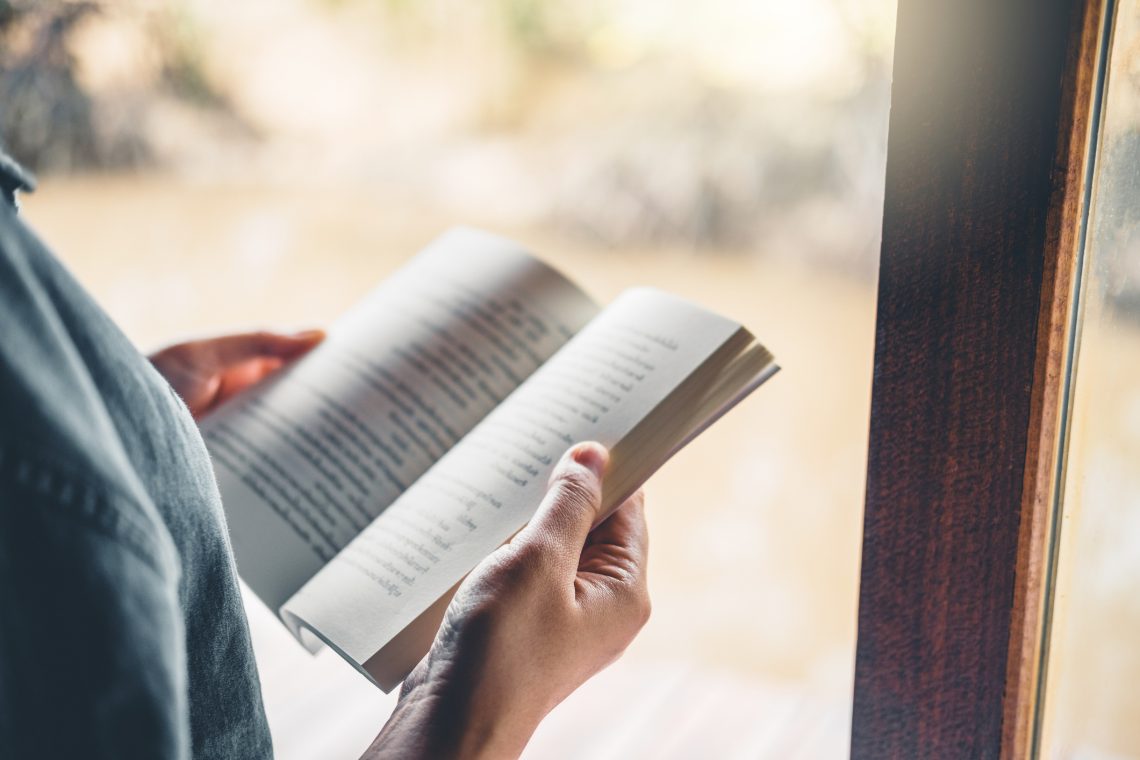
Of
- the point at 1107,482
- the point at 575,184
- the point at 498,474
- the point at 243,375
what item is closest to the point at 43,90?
the point at 575,184

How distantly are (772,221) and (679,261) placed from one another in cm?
21

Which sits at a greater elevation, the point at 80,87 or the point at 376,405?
the point at 80,87

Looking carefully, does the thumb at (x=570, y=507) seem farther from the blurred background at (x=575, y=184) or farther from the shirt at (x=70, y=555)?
the blurred background at (x=575, y=184)

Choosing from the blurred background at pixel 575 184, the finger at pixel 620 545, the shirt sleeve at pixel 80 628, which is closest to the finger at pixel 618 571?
the finger at pixel 620 545

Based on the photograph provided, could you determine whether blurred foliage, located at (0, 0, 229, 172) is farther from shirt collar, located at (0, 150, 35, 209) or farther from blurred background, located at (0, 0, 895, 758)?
shirt collar, located at (0, 150, 35, 209)

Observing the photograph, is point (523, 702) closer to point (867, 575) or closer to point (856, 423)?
point (867, 575)

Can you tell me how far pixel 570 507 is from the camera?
18.2 inches

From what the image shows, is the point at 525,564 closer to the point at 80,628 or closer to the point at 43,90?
the point at 80,628

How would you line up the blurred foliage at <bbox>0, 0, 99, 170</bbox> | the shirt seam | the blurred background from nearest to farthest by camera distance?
1. the shirt seam
2. the blurred foliage at <bbox>0, 0, 99, 170</bbox>
3. the blurred background

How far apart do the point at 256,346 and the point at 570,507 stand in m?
0.35

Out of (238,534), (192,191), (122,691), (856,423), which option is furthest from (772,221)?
(122,691)

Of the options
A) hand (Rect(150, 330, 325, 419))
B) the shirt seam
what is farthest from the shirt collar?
hand (Rect(150, 330, 325, 419))

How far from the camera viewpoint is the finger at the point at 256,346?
70 centimetres

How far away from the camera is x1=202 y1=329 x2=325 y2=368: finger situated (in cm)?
70
